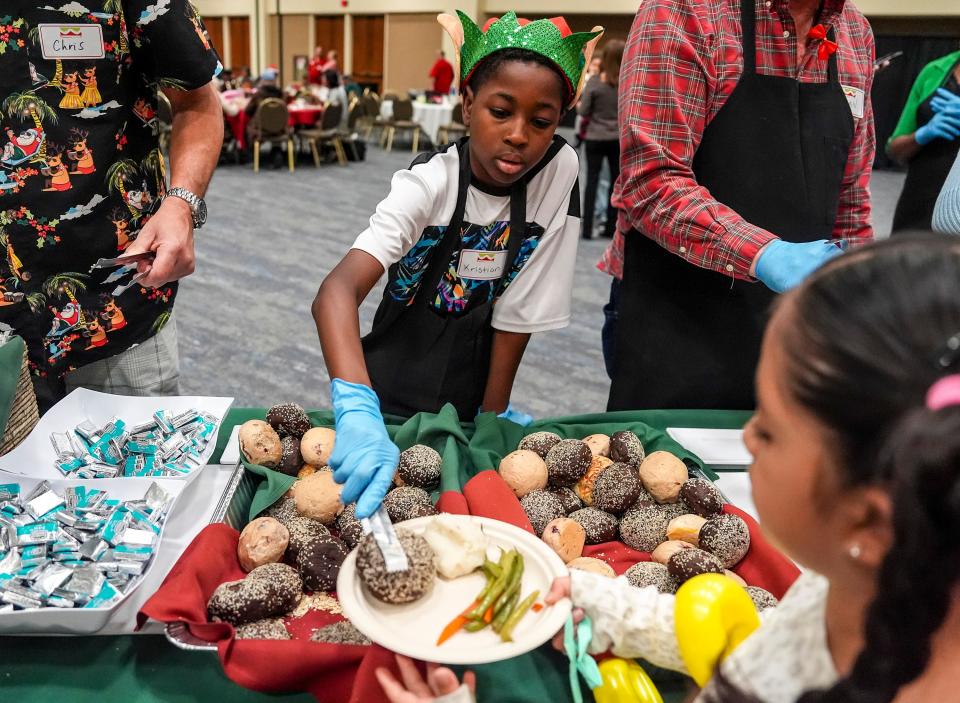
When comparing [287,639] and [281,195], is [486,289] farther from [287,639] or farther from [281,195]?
[281,195]

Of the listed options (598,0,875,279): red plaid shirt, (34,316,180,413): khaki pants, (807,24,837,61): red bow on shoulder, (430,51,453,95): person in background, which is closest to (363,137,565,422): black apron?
(598,0,875,279): red plaid shirt

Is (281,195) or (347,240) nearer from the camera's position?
(347,240)

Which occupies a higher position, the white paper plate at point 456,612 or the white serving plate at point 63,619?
the white paper plate at point 456,612

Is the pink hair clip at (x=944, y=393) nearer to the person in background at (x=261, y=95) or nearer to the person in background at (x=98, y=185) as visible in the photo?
the person in background at (x=98, y=185)

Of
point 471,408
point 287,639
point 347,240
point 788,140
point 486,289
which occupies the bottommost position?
point 347,240

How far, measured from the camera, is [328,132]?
28.6ft

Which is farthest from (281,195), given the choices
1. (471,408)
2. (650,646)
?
(650,646)

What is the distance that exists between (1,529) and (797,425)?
0.98m

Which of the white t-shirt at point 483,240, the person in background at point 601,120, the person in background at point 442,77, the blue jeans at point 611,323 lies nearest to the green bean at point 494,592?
the white t-shirt at point 483,240

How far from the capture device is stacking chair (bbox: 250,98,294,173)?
7.89 meters

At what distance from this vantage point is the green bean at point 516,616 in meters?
0.77

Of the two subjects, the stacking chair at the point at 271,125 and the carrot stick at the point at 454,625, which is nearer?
the carrot stick at the point at 454,625

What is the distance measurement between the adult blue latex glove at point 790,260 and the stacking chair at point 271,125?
7.55 m

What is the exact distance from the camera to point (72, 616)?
83cm
